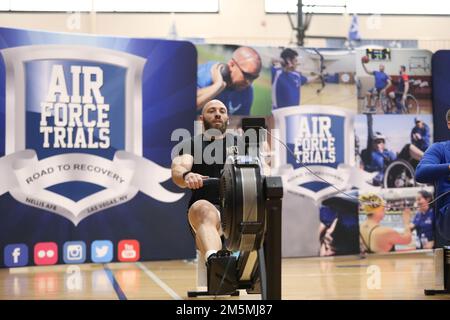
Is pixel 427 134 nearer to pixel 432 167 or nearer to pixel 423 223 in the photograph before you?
pixel 423 223

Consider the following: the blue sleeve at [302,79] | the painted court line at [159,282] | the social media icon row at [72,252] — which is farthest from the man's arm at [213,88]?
the painted court line at [159,282]

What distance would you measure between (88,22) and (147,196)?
20.8 ft

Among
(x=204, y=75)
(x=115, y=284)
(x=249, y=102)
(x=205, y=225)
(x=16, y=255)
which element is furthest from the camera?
(x=249, y=102)

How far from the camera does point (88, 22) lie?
41.2 ft

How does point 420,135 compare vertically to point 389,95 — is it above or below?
below

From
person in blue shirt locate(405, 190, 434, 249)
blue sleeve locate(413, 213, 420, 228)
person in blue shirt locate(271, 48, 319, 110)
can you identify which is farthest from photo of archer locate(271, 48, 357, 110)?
blue sleeve locate(413, 213, 420, 228)

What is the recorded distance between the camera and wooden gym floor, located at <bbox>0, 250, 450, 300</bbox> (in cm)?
511

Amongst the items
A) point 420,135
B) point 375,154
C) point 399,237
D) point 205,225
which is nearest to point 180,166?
point 205,225

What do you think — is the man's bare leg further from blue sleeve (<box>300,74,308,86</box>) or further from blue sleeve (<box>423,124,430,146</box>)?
blue sleeve (<box>423,124,430,146</box>)

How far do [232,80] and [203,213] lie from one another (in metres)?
3.24

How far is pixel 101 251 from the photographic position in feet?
22.8

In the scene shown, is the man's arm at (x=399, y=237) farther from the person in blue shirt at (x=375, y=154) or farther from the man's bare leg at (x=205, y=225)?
the man's bare leg at (x=205, y=225)

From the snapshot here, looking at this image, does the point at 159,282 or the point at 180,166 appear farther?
the point at 159,282
